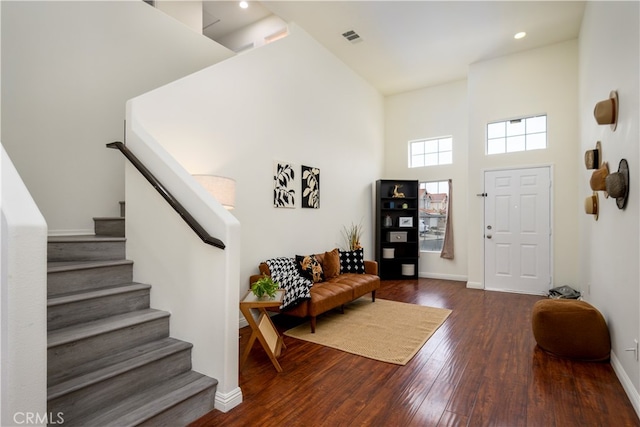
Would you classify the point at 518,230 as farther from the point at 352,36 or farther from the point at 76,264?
the point at 76,264

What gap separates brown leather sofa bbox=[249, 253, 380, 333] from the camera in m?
3.48

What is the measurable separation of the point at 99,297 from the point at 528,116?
644 cm

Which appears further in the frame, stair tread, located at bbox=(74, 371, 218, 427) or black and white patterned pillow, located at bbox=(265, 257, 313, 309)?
black and white patterned pillow, located at bbox=(265, 257, 313, 309)

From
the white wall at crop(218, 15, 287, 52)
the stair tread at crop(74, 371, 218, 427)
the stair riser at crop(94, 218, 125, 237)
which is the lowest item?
the stair tread at crop(74, 371, 218, 427)

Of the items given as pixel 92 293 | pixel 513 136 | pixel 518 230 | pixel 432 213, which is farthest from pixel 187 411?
pixel 513 136

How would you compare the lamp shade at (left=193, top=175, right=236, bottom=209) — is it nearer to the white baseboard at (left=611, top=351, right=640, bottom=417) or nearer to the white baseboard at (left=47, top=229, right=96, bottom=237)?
the white baseboard at (left=47, top=229, right=96, bottom=237)

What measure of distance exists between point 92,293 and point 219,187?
1260mm

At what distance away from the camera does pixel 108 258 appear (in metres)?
2.60

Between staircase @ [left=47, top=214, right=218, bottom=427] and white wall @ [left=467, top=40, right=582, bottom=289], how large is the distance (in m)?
5.33

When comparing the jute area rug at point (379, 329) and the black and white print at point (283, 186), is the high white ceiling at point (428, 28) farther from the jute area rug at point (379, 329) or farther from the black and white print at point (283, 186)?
the jute area rug at point (379, 329)

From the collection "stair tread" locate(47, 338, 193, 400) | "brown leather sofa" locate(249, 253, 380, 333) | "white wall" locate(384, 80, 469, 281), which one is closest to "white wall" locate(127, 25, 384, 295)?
"brown leather sofa" locate(249, 253, 380, 333)

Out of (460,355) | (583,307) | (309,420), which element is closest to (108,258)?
(309,420)

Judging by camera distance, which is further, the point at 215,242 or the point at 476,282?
the point at 476,282

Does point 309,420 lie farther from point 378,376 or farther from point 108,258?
point 108,258
